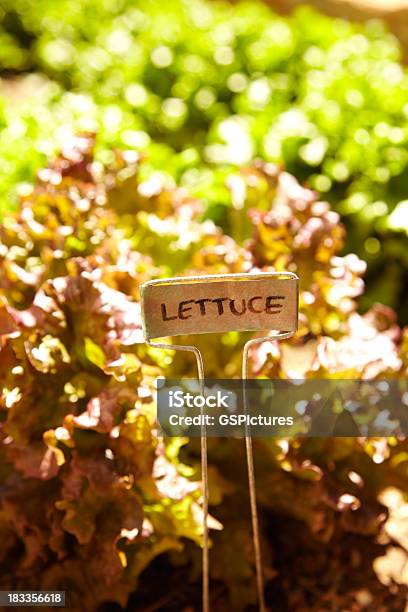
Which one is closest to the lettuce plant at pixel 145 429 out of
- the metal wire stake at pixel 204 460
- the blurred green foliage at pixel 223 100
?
the metal wire stake at pixel 204 460

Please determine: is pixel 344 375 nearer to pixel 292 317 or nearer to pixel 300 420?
pixel 300 420

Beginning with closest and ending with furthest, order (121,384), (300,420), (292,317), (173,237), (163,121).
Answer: (292,317), (121,384), (300,420), (173,237), (163,121)

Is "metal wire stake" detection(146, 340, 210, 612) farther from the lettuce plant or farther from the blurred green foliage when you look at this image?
the blurred green foliage

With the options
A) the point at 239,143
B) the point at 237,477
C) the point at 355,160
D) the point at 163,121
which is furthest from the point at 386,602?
the point at 163,121

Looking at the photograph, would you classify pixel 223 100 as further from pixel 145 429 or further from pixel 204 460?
pixel 204 460

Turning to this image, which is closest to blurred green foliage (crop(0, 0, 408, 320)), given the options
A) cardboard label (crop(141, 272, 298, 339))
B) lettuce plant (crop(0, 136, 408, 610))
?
lettuce plant (crop(0, 136, 408, 610))

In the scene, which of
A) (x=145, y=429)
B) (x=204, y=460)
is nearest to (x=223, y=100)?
(x=145, y=429)
